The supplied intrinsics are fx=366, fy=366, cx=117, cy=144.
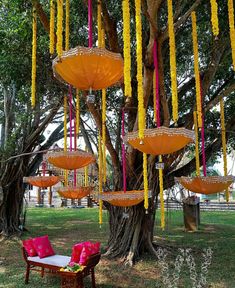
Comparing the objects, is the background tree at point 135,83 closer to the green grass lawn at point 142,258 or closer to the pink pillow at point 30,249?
the green grass lawn at point 142,258

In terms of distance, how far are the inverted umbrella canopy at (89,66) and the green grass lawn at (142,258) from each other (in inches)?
113

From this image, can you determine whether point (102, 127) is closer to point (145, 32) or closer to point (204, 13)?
point (145, 32)

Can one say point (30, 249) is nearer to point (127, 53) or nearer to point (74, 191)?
point (74, 191)

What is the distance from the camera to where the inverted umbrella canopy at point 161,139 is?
355 centimetres

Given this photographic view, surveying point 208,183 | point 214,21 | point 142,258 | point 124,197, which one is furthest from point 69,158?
point 214,21

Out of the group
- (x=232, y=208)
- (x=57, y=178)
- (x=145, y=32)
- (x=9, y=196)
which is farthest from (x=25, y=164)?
(x=232, y=208)

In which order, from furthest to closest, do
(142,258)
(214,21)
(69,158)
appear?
1. (142,258)
2. (69,158)
3. (214,21)

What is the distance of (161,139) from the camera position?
11.8ft

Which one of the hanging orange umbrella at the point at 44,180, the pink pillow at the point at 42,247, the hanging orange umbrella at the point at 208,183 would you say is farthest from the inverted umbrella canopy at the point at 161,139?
the hanging orange umbrella at the point at 44,180

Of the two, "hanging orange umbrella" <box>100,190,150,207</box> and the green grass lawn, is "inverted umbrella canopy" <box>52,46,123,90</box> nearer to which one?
"hanging orange umbrella" <box>100,190,150,207</box>

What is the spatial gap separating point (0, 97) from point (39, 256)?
6215 millimetres

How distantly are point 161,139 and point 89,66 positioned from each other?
990 millimetres

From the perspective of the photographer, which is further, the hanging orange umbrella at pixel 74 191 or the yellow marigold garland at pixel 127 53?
the hanging orange umbrella at pixel 74 191

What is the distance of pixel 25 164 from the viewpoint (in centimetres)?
1028
